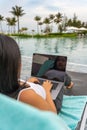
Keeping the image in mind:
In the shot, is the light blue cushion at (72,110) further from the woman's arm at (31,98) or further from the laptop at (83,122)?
the woman's arm at (31,98)

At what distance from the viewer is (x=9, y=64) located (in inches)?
27.5

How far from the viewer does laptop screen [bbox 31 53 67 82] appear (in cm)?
172

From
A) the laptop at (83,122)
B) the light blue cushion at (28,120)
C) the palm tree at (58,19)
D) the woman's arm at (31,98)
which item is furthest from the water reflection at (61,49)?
the palm tree at (58,19)

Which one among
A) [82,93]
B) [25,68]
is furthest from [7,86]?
[25,68]

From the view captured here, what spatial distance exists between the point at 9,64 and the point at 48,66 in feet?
3.48

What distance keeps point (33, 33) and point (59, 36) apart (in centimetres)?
211

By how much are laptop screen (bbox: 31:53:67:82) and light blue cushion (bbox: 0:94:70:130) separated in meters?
1.45

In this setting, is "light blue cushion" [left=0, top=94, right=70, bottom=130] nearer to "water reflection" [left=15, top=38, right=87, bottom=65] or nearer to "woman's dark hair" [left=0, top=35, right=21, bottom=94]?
"woman's dark hair" [left=0, top=35, right=21, bottom=94]

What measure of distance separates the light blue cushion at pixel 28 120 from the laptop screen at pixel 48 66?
1446 mm

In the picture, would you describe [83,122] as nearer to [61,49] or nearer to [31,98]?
[31,98]

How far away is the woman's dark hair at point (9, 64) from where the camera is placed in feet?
2.18

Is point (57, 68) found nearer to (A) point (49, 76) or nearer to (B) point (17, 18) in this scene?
(A) point (49, 76)

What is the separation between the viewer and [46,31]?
695 inches

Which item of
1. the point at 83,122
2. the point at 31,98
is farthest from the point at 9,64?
the point at 83,122
